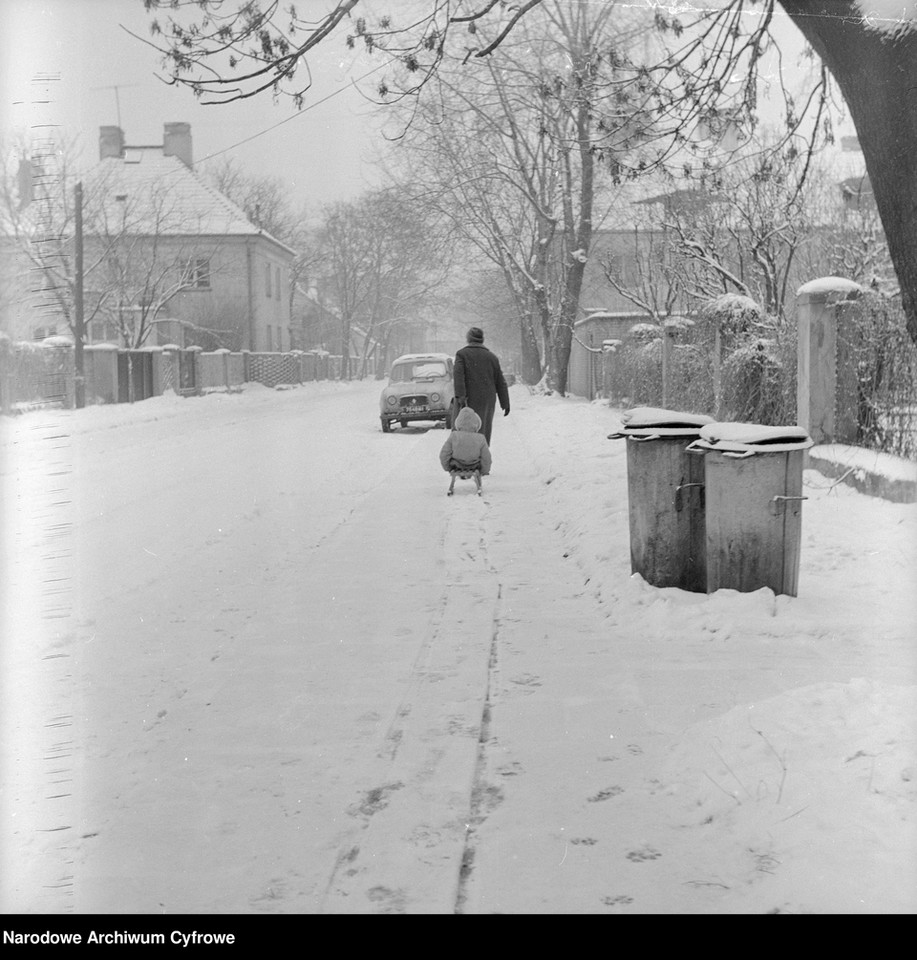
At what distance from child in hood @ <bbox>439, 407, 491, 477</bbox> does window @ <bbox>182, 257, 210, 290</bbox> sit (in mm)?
24823

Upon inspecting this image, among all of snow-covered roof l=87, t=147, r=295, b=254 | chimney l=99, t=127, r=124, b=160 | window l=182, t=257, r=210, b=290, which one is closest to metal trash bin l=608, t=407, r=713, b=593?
chimney l=99, t=127, r=124, b=160

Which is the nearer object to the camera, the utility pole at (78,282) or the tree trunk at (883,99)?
the tree trunk at (883,99)

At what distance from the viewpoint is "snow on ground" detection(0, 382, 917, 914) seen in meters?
3.24

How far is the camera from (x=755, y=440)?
20.6 feet

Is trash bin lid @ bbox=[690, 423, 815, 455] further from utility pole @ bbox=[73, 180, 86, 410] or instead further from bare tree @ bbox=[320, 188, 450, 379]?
bare tree @ bbox=[320, 188, 450, 379]

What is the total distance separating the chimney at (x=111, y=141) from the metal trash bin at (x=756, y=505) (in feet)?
11.5

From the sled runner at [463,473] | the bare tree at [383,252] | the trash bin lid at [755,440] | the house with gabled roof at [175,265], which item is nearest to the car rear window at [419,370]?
the bare tree at [383,252]

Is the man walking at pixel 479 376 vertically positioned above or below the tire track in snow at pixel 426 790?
above

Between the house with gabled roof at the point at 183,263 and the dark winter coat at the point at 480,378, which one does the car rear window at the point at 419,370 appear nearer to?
the house with gabled roof at the point at 183,263

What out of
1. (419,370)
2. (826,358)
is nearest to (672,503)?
(826,358)

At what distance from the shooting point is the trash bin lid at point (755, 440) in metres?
6.24

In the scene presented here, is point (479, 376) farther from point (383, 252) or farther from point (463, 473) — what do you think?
point (383, 252)

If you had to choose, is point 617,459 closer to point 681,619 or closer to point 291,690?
point 681,619
